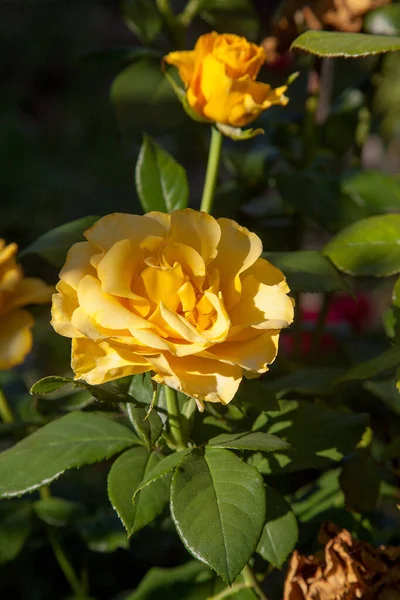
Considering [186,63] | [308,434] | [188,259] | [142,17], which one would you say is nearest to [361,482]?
[308,434]

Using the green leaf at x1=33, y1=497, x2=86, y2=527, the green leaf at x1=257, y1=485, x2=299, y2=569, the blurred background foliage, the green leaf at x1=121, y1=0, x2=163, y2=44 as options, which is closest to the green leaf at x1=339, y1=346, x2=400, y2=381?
the blurred background foliage

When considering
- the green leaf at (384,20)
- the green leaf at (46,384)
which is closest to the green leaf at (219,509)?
the green leaf at (46,384)

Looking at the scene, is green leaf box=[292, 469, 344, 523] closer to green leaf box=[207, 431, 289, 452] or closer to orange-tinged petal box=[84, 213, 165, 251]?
green leaf box=[207, 431, 289, 452]

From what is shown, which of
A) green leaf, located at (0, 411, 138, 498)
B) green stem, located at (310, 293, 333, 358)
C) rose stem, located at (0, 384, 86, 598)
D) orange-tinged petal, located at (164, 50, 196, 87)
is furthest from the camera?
green stem, located at (310, 293, 333, 358)

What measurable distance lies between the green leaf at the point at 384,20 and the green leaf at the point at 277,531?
547 mm

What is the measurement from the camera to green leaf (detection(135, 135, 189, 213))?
73 cm

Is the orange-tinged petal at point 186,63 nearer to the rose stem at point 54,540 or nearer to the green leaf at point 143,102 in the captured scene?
the green leaf at point 143,102

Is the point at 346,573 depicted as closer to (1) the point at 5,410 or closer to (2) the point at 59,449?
(2) the point at 59,449

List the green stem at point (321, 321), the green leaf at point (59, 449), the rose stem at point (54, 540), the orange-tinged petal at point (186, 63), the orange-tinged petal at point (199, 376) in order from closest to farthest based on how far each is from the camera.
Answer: the orange-tinged petal at point (199, 376) → the green leaf at point (59, 449) → the orange-tinged petal at point (186, 63) → the rose stem at point (54, 540) → the green stem at point (321, 321)

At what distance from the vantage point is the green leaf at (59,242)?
2.20ft

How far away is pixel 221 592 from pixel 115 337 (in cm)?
38

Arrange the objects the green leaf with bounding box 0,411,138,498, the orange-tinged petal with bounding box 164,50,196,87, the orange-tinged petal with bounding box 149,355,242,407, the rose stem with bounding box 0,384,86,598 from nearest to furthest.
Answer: the orange-tinged petal with bounding box 149,355,242,407
the green leaf with bounding box 0,411,138,498
the orange-tinged petal with bounding box 164,50,196,87
the rose stem with bounding box 0,384,86,598

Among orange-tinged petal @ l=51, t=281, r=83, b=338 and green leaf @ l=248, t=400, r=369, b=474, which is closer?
orange-tinged petal @ l=51, t=281, r=83, b=338

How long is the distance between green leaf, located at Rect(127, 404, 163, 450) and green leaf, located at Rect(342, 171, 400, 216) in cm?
40
